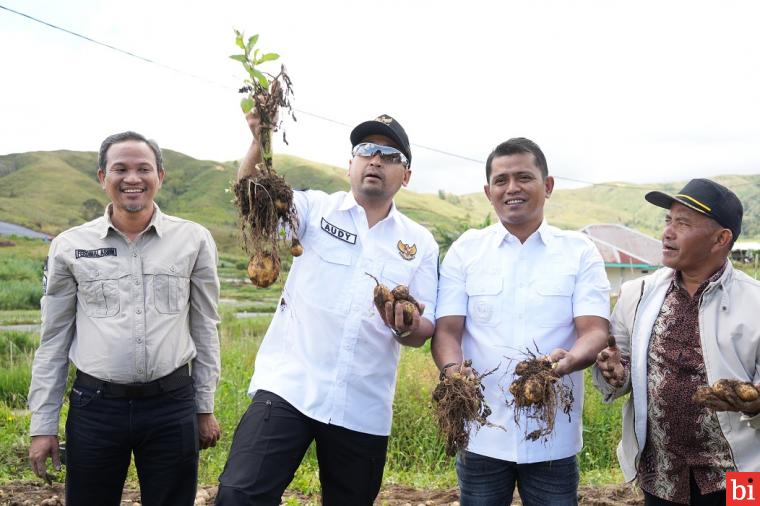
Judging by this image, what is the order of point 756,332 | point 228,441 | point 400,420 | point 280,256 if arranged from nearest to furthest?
1. point 756,332
2. point 280,256
3. point 228,441
4. point 400,420

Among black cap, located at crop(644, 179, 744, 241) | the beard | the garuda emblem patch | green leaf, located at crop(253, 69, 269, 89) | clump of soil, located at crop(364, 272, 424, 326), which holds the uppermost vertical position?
green leaf, located at crop(253, 69, 269, 89)

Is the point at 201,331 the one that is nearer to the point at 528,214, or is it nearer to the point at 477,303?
the point at 477,303

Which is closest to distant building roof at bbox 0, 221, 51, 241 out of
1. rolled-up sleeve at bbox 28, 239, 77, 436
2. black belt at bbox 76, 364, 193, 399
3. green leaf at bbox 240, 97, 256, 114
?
rolled-up sleeve at bbox 28, 239, 77, 436

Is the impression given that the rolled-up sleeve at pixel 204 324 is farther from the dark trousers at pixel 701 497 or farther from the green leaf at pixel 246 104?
the dark trousers at pixel 701 497

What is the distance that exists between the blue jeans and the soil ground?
177cm

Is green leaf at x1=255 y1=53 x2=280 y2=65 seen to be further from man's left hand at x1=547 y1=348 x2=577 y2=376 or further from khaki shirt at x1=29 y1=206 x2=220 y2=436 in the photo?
man's left hand at x1=547 y1=348 x2=577 y2=376

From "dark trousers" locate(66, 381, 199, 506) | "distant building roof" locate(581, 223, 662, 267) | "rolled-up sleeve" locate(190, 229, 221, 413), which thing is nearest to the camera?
"dark trousers" locate(66, 381, 199, 506)

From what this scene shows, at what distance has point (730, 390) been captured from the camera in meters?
2.37

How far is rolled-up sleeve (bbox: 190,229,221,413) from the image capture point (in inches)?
121

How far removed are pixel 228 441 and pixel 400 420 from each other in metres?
1.79

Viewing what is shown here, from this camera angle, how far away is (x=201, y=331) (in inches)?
122

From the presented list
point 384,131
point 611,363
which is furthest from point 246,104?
point 611,363

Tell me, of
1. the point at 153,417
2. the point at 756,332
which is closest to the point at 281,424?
the point at 153,417

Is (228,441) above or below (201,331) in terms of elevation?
below
